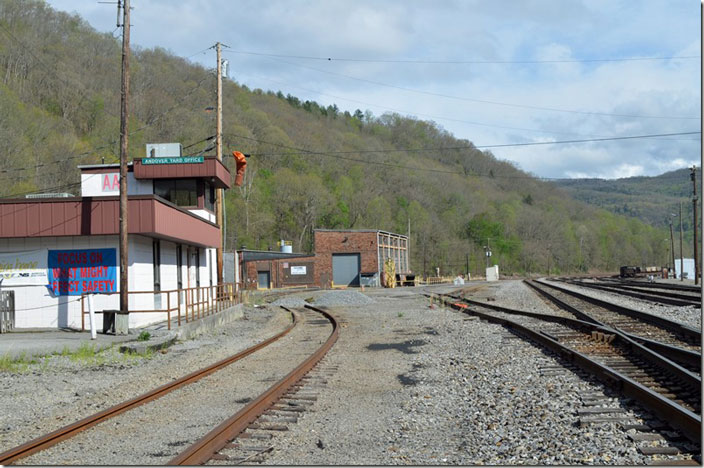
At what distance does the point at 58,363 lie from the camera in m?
12.9

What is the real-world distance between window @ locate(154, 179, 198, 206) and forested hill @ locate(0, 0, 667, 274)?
3.88m

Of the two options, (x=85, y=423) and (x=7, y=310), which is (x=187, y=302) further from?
(x=85, y=423)

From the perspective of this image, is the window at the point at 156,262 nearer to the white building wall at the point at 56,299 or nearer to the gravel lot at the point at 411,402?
the white building wall at the point at 56,299

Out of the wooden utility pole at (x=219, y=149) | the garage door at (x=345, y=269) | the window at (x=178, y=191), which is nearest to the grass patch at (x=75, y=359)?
the window at (x=178, y=191)

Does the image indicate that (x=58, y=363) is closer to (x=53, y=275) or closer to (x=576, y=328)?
(x=53, y=275)

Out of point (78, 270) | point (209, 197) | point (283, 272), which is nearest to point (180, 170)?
point (209, 197)

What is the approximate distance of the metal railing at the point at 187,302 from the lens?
18.0m

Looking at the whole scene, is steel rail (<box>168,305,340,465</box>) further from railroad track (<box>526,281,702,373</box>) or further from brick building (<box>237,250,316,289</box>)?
brick building (<box>237,250,316,289</box>)

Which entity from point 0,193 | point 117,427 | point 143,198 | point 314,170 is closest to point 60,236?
point 143,198

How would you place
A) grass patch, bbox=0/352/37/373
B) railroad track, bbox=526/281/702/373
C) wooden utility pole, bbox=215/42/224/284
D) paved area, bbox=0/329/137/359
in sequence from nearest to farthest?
railroad track, bbox=526/281/702/373 → grass patch, bbox=0/352/37/373 → paved area, bbox=0/329/137/359 → wooden utility pole, bbox=215/42/224/284

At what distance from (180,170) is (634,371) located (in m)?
20.3

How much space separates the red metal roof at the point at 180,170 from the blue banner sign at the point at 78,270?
22.6ft

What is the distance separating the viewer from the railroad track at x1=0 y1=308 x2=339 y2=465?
607 centimetres

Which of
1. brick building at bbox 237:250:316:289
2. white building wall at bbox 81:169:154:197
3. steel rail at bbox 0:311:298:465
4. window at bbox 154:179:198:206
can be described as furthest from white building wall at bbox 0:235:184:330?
brick building at bbox 237:250:316:289
